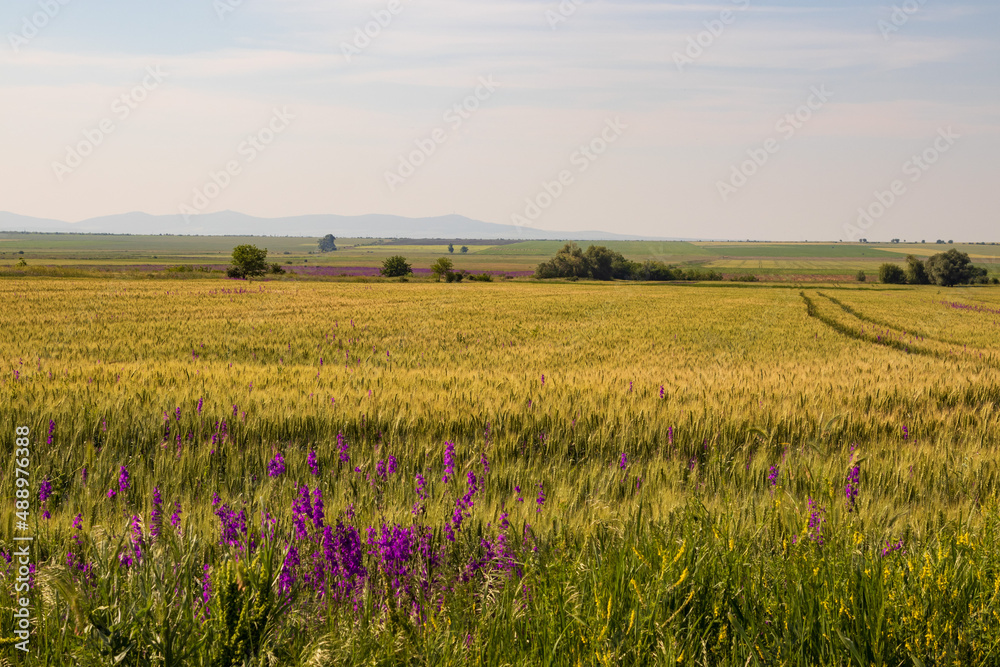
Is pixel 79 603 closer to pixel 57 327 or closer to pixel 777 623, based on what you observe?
A: pixel 777 623

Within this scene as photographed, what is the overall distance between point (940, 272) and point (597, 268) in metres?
63.0

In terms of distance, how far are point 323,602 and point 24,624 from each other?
45.6 inches

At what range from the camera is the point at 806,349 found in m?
17.6

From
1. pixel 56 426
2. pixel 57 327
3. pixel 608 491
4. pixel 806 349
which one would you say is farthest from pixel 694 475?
pixel 57 327

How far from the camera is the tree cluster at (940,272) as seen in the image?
108 meters

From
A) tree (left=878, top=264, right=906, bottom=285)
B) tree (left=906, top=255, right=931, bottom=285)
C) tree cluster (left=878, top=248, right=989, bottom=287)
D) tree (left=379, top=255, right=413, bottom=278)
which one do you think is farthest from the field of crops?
tree (left=906, top=255, right=931, bottom=285)

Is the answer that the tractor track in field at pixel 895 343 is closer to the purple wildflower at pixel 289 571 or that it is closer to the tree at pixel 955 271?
the purple wildflower at pixel 289 571

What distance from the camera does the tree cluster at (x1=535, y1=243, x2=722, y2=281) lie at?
399 ft

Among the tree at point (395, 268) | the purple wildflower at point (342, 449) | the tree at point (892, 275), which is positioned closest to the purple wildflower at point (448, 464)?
the purple wildflower at point (342, 449)

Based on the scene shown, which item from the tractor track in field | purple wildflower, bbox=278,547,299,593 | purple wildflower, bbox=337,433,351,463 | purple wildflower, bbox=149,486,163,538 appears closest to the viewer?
purple wildflower, bbox=278,547,299,593

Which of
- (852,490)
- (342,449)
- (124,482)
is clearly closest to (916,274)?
(852,490)

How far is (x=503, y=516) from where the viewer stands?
3.66 metres

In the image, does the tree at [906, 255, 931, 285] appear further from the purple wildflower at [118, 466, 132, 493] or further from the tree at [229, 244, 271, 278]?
the purple wildflower at [118, 466, 132, 493]

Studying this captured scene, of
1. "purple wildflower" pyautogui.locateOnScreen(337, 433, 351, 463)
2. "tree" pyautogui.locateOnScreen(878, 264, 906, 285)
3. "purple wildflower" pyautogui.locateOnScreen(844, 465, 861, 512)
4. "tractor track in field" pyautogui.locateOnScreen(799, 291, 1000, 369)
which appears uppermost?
"tree" pyautogui.locateOnScreen(878, 264, 906, 285)
